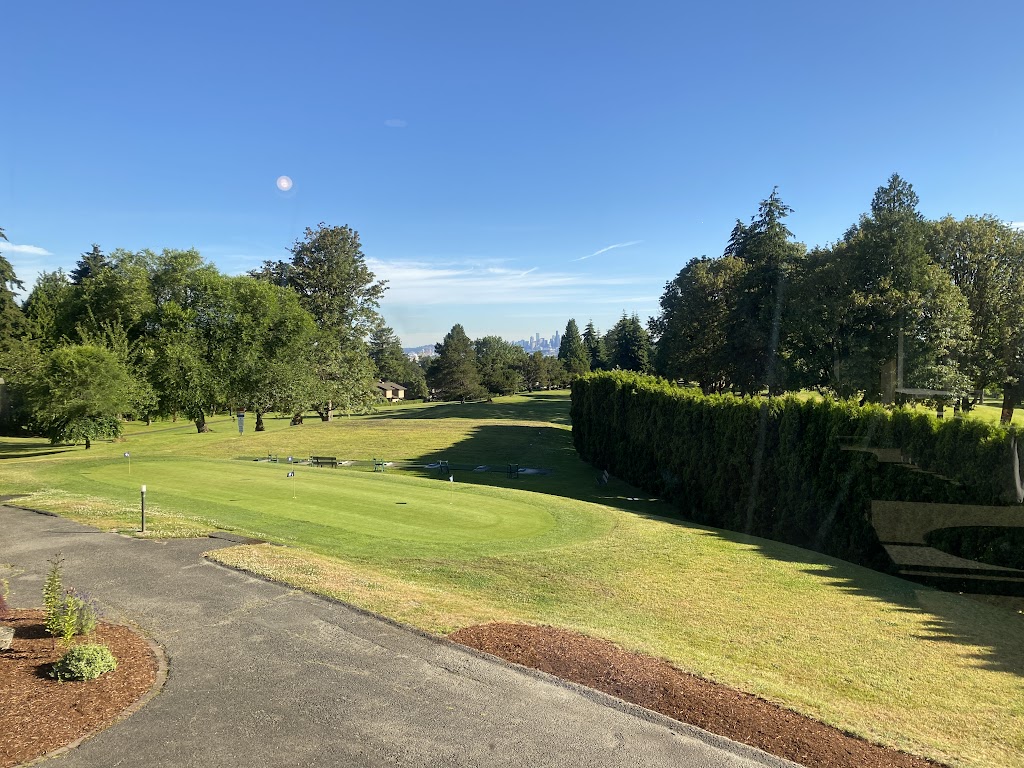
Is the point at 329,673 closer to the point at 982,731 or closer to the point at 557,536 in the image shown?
the point at 982,731

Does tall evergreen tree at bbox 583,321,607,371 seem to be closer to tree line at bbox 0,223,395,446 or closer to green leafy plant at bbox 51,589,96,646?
tree line at bbox 0,223,395,446

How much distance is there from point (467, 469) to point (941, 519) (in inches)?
880

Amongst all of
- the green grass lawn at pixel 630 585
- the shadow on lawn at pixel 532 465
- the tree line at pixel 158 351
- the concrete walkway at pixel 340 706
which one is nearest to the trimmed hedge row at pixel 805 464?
the shadow on lawn at pixel 532 465

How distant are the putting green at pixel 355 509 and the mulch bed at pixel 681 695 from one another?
5123 millimetres

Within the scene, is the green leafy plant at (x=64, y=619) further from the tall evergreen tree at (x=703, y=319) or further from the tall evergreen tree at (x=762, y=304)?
the tall evergreen tree at (x=703, y=319)

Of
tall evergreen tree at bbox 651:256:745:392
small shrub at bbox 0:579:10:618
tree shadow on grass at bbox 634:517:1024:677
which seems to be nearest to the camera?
small shrub at bbox 0:579:10:618

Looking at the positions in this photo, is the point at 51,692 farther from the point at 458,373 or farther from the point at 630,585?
the point at 458,373

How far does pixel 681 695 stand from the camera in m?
6.22

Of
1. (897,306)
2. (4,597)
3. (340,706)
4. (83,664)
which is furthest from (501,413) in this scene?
(340,706)

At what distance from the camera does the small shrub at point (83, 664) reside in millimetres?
6043

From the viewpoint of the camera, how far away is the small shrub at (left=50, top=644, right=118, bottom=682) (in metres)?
6.04

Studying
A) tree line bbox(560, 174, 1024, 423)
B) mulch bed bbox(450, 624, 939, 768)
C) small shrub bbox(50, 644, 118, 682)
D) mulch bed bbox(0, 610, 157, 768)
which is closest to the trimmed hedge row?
mulch bed bbox(450, 624, 939, 768)

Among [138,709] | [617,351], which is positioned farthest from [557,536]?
[617,351]

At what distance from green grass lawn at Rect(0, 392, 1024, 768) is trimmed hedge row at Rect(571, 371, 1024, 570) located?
279cm
